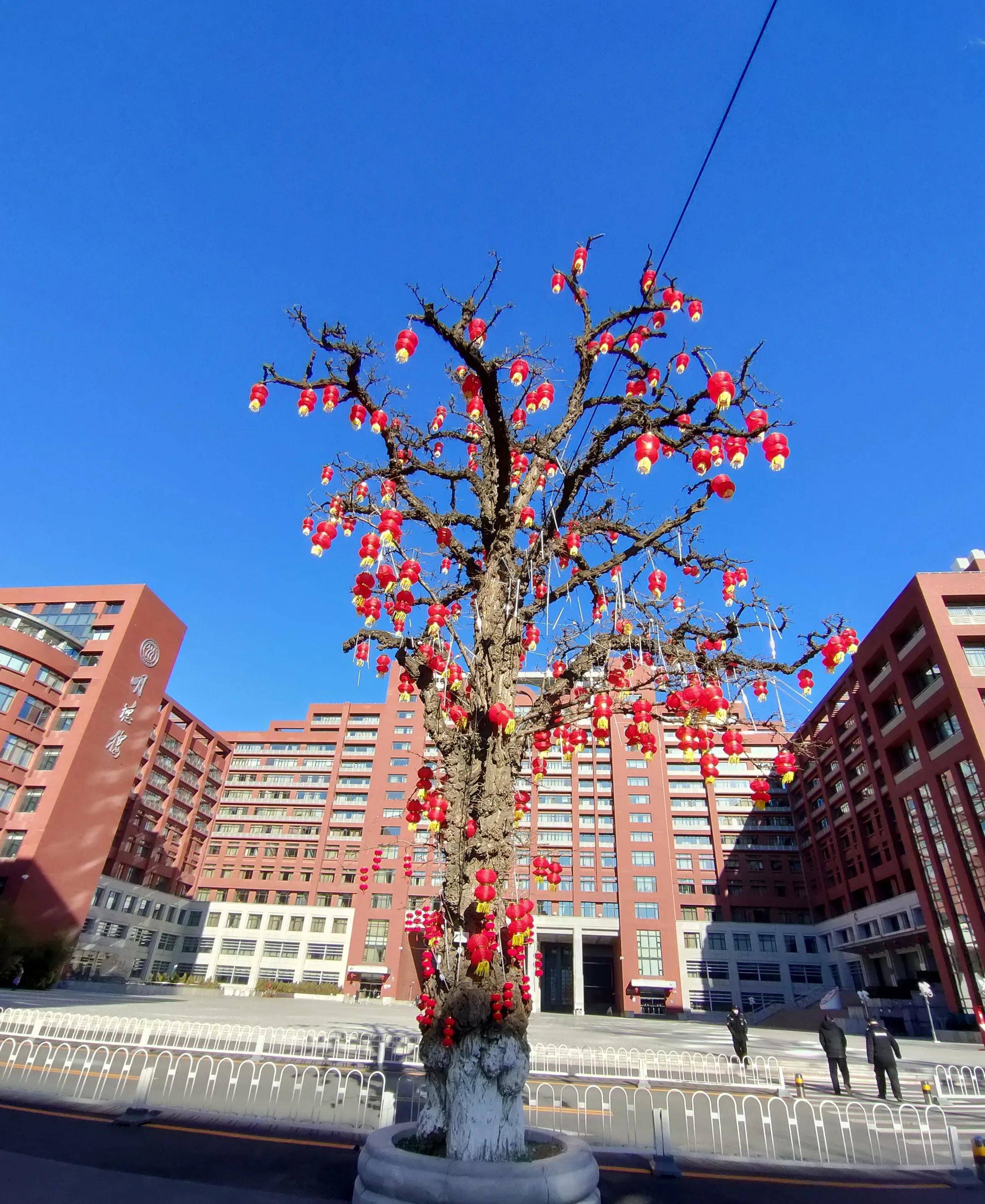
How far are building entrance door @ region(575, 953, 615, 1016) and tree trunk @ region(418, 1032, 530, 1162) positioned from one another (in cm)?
6039

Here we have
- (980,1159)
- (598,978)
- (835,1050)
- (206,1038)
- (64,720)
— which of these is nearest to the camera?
(980,1159)

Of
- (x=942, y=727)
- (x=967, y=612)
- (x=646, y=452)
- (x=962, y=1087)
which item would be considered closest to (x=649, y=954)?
(x=942, y=727)

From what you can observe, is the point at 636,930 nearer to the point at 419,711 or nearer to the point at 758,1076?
the point at 419,711

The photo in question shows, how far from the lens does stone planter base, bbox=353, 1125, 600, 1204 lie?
392cm

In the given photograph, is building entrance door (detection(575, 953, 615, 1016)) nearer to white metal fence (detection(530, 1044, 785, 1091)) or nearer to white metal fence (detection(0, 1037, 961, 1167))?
white metal fence (detection(530, 1044, 785, 1091))

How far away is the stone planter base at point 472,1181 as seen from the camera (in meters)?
3.92

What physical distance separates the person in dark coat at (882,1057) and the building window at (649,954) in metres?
46.4

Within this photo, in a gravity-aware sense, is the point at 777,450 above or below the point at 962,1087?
above

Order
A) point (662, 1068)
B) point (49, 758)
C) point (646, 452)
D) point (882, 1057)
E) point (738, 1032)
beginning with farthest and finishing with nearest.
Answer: point (49, 758) < point (738, 1032) < point (662, 1068) < point (882, 1057) < point (646, 452)

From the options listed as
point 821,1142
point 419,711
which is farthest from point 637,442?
point 419,711

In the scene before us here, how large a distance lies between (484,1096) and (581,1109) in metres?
6.53

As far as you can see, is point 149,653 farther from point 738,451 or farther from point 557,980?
point 738,451

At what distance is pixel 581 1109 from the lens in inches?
371

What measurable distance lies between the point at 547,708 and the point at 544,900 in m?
55.2
